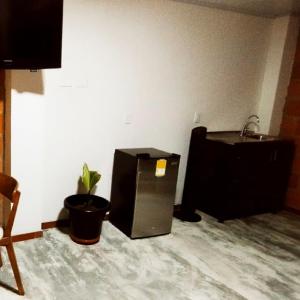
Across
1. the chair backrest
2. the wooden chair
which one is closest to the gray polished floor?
the wooden chair

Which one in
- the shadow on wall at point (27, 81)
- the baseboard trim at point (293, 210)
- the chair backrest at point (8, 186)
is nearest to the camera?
the chair backrest at point (8, 186)

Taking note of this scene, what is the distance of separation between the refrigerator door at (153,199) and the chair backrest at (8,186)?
43.1 inches

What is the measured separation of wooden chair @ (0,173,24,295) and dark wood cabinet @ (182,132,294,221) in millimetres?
1938

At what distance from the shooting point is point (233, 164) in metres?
3.42

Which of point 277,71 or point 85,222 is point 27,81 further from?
point 277,71

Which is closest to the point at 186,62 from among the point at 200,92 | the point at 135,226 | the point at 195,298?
the point at 200,92

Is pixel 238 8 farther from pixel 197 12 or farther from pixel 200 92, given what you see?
pixel 200 92

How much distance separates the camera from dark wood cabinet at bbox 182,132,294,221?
3467mm

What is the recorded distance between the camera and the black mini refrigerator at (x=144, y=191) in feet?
9.70

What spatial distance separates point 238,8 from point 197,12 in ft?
1.51

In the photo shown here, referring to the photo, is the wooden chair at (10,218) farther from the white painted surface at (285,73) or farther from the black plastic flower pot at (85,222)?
the white painted surface at (285,73)

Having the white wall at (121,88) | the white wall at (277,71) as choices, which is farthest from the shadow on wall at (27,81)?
the white wall at (277,71)

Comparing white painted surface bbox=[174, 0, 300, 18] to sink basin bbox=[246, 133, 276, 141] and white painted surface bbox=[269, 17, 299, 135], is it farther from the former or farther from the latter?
sink basin bbox=[246, 133, 276, 141]

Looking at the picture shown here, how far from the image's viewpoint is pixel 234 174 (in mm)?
3457
